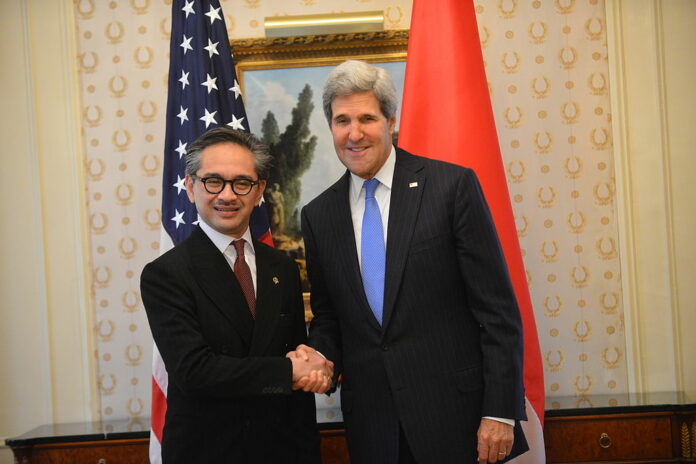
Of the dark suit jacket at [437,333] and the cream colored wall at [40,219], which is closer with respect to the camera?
the dark suit jacket at [437,333]

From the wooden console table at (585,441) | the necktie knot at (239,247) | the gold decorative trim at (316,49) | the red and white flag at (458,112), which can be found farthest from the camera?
the gold decorative trim at (316,49)

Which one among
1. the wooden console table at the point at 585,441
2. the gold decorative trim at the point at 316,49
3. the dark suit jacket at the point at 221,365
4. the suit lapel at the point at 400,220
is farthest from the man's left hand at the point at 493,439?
the gold decorative trim at the point at 316,49

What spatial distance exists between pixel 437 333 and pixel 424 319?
6 centimetres

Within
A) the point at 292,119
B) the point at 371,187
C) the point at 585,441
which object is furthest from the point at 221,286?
the point at 585,441

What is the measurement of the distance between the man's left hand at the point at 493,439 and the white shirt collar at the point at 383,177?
0.82 metres

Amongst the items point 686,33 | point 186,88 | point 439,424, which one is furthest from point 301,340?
point 686,33

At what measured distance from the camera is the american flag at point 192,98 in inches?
127

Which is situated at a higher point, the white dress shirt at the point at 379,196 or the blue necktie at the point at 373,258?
the white dress shirt at the point at 379,196

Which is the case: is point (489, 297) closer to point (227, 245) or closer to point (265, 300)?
point (265, 300)

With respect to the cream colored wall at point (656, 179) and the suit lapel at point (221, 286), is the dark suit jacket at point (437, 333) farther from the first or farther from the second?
the cream colored wall at point (656, 179)

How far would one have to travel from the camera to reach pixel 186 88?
3252 millimetres

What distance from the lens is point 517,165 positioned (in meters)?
3.66

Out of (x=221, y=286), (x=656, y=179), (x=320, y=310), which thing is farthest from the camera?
(x=656, y=179)

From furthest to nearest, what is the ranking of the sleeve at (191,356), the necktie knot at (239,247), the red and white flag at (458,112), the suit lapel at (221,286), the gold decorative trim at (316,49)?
the gold decorative trim at (316,49)
the red and white flag at (458,112)
the necktie knot at (239,247)
the suit lapel at (221,286)
the sleeve at (191,356)
